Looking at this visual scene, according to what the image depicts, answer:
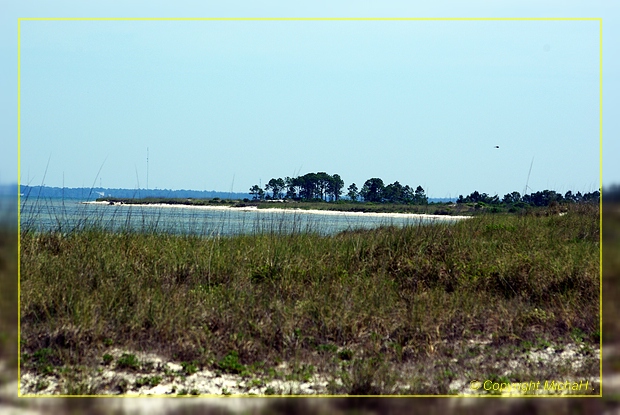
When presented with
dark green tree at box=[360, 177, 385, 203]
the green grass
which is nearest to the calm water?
the green grass

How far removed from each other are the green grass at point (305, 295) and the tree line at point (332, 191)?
1696 mm

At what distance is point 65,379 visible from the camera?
4805 mm

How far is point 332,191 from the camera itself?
12.6 m

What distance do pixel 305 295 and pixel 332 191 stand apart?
591 cm

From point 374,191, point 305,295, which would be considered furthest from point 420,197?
point 305,295

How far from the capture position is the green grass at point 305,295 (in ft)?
18.1

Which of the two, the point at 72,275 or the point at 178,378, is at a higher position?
the point at 72,275

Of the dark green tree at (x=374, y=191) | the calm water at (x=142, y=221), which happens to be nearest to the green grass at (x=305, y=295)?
the calm water at (x=142, y=221)

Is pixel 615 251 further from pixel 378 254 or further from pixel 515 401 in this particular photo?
pixel 378 254

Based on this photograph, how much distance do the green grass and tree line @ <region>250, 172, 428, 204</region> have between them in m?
1.70

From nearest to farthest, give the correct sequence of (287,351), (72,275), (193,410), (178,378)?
(193,410)
(178,378)
(287,351)
(72,275)

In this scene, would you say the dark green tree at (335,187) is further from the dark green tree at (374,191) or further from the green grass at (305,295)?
the green grass at (305,295)

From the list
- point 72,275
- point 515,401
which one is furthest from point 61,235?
point 515,401

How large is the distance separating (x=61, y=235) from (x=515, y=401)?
6802 millimetres
